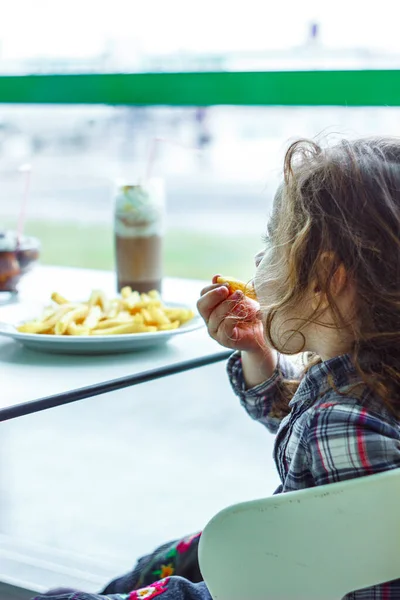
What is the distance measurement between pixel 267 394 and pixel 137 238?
53 centimetres

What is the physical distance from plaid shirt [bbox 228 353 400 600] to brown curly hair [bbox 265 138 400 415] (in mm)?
23

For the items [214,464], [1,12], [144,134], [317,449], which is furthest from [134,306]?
[144,134]

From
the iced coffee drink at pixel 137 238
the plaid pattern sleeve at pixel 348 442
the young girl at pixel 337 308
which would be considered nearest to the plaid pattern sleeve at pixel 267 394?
the young girl at pixel 337 308

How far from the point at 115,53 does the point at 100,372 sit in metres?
1.53

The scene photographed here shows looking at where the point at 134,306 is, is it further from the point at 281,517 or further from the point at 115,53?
the point at 115,53

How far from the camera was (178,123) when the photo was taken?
23.4 feet

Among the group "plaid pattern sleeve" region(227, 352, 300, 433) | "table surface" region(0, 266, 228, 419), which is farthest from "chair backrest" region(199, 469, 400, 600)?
"plaid pattern sleeve" region(227, 352, 300, 433)

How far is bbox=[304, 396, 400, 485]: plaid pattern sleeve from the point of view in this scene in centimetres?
84

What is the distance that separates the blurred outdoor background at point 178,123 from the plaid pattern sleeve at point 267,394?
9.7 inches

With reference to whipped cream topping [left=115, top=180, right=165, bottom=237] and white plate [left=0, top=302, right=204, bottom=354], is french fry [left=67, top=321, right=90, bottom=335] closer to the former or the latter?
white plate [left=0, top=302, right=204, bottom=354]

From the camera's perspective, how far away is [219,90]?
1.97 meters

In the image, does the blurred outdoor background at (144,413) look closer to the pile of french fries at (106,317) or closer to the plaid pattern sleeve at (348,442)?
the pile of french fries at (106,317)

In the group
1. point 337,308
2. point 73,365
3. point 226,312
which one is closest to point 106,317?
point 73,365

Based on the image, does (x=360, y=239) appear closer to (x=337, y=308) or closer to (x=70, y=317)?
(x=337, y=308)
